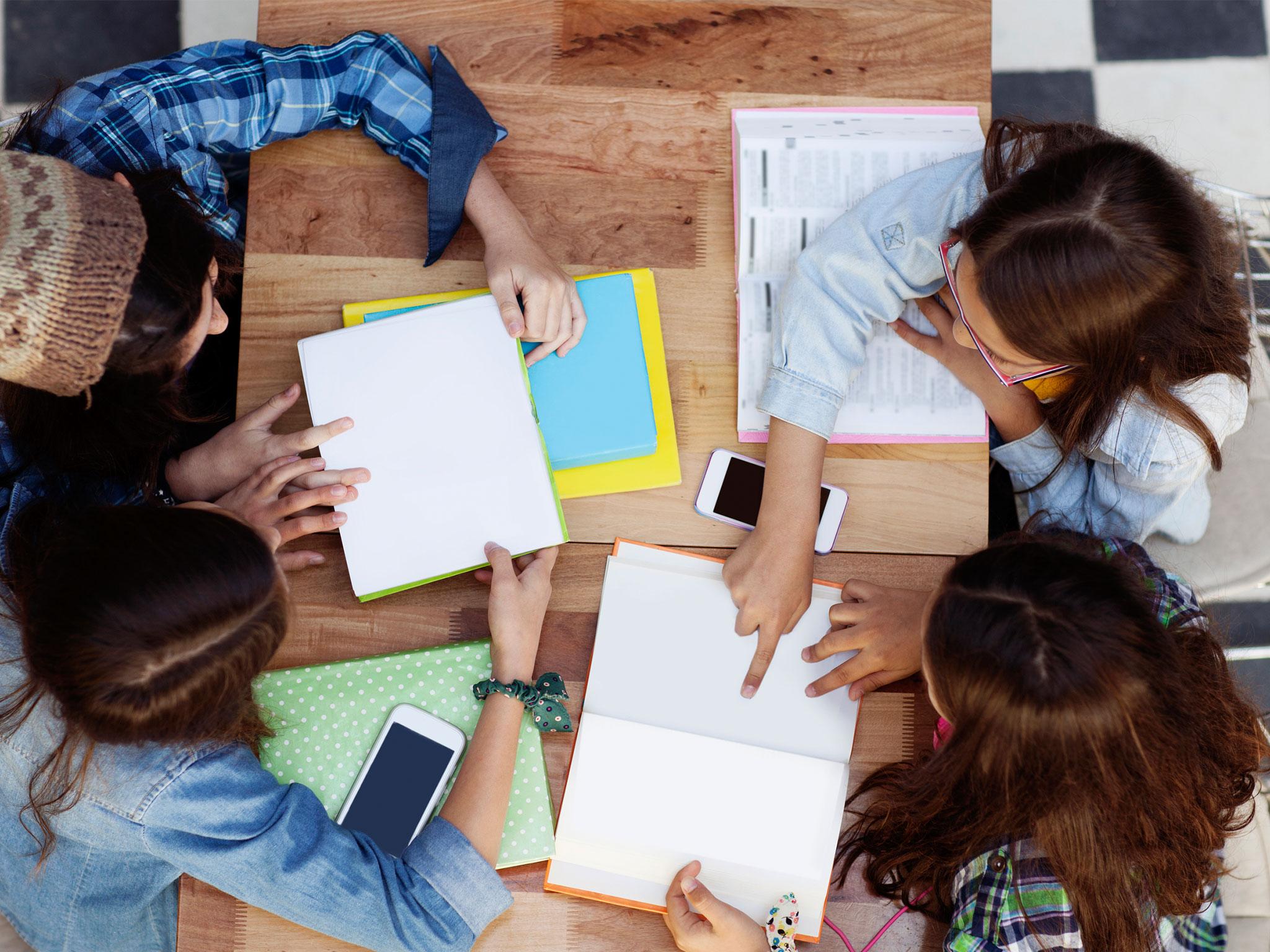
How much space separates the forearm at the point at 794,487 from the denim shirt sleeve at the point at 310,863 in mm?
435

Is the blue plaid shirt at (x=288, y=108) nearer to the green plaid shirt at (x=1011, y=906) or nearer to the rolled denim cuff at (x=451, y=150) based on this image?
the rolled denim cuff at (x=451, y=150)

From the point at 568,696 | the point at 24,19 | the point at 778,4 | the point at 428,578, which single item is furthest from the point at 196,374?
the point at 24,19

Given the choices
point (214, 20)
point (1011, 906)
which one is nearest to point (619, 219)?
point (1011, 906)

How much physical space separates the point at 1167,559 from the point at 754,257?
0.65 m

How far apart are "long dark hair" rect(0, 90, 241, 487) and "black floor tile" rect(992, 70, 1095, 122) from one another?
1.42m

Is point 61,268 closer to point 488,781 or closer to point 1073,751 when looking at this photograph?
point 488,781

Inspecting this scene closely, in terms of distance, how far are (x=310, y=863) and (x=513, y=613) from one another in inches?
11.4

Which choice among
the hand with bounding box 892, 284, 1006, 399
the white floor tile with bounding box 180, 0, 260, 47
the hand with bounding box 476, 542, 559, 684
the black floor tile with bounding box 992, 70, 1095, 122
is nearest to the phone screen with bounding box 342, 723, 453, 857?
the hand with bounding box 476, 542, 559, 684

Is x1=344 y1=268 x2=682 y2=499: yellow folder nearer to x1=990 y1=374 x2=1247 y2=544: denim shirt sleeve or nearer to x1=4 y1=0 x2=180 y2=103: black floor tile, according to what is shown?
x1=990 y1=374 x2=1247 y2=544: denim shirt sleeve

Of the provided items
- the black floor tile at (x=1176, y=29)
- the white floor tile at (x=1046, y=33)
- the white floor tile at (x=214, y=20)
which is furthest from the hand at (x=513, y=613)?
the black floor tile at (x=1176, y=29)

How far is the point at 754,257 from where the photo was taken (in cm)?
102

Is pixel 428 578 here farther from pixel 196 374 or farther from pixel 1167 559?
pixel 1167 559

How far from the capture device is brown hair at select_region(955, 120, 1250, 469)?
81 cm

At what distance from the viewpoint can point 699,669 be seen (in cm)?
95
